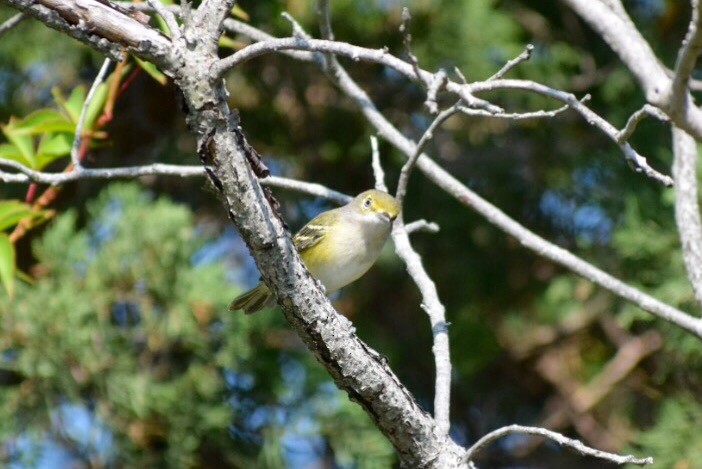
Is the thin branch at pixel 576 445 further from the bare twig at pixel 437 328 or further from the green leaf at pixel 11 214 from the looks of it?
the green leaf at pixel 11 214

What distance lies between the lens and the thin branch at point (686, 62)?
186 centimetres

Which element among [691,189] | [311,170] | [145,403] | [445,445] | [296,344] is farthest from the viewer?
[311,170]

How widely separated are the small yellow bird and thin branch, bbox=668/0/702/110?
2551 millimetres

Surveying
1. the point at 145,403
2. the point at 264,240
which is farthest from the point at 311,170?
the point at 264,240

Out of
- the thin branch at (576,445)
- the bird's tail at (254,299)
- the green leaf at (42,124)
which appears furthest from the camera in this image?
the bird's tail at (254,299)

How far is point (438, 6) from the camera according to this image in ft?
18.4

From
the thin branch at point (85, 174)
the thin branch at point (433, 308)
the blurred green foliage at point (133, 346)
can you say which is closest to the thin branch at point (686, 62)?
the thin branch at point (433, 308)

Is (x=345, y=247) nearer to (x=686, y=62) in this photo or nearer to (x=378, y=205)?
(x=378, y=205)

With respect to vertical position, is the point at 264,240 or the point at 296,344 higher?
the point at 296,344

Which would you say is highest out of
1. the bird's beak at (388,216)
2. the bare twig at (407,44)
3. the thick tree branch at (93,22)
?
the bird's beak at (388,216)

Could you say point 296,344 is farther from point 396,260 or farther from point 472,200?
point 472,200

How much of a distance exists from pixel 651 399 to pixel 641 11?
2156mm

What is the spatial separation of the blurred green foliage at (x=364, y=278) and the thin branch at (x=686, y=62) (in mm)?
2920

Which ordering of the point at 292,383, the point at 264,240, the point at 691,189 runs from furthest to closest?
the point at 292,383
the point at 691,189
the point at 264,240
